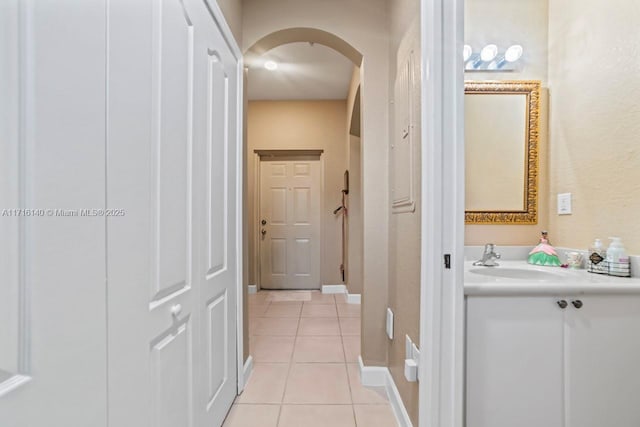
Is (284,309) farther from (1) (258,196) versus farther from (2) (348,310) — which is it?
(1) (258,196)

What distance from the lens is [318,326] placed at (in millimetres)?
2953

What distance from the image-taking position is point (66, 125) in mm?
584

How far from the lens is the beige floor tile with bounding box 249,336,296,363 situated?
226 centimetres

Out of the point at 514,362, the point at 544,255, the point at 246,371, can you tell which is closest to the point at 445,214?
the point at 514,362

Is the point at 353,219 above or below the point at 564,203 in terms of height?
below

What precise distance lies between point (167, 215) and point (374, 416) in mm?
1557

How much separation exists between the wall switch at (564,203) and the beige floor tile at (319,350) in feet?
5.89

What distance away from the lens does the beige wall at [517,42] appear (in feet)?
5.76

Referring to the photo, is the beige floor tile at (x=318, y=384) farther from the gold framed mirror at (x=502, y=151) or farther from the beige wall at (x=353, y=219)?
the beige wall at (x=353, y=219)

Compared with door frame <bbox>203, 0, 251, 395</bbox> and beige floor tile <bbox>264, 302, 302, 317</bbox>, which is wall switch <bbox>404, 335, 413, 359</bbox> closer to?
door frame <bbox>203, 0, 251, 395</bbox>

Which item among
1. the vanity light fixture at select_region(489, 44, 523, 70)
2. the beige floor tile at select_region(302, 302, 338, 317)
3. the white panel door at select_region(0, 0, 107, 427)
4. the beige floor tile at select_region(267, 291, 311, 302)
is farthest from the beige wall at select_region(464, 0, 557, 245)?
the beige floor tile at select_region(267, 291, 311, 302)

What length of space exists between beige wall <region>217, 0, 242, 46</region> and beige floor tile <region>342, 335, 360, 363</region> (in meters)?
2.43

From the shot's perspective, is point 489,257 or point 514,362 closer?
point 514,362

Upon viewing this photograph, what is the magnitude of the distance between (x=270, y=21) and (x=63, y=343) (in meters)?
2.16
